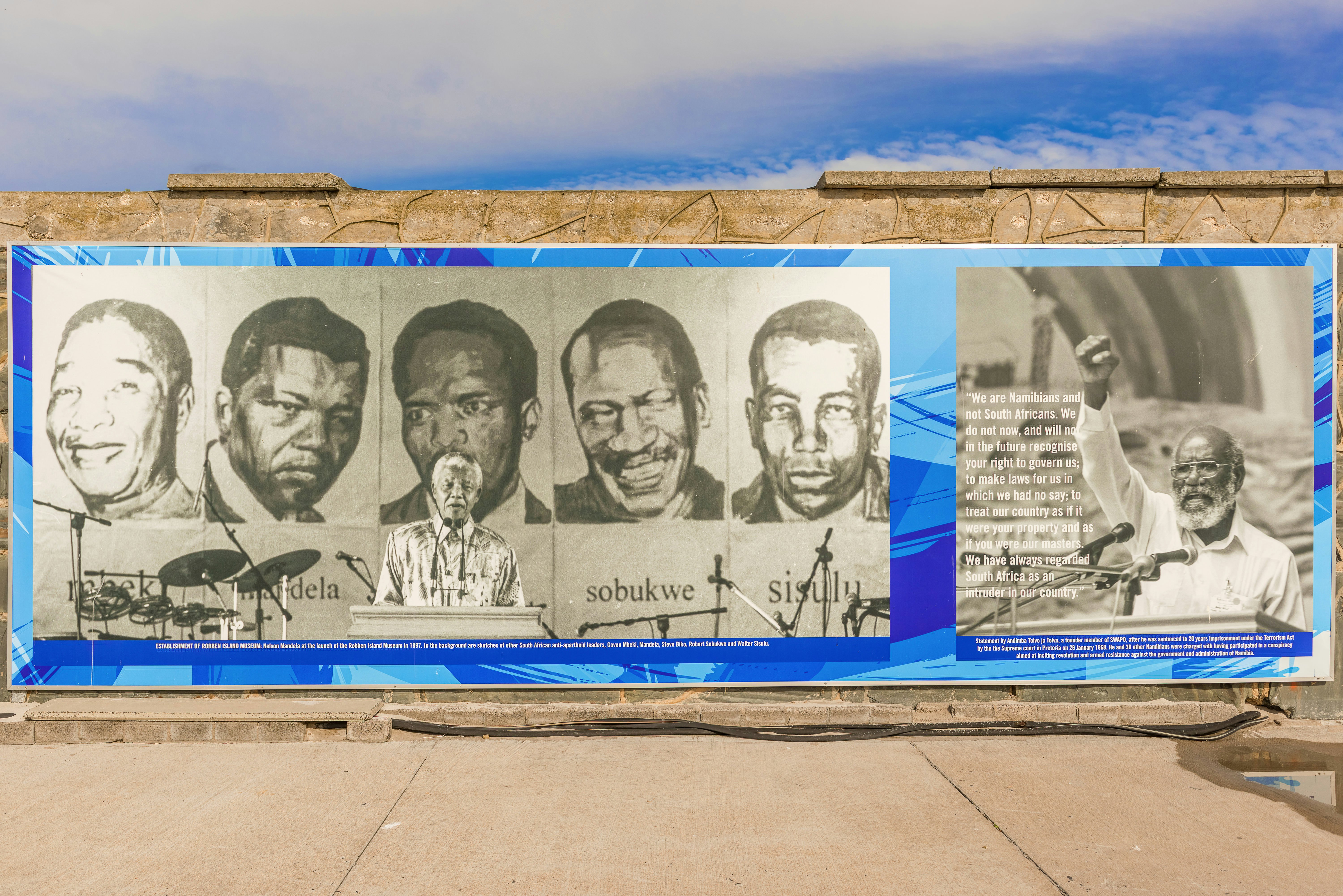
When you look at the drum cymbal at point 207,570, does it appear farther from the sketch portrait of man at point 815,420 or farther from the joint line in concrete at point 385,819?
the sketch portrait of man at point 815,420

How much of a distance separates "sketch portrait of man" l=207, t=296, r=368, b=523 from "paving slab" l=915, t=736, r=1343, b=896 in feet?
15.4

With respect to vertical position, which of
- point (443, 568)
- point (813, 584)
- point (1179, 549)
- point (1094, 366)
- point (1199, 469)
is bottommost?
point (813, 584)

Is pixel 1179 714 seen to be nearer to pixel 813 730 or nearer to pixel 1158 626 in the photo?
pixel 1158 626

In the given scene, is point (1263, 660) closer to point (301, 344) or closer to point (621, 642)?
point (621, 642)

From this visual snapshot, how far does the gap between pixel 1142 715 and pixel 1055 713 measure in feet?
2.09

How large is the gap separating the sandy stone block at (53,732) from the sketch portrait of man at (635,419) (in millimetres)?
3596

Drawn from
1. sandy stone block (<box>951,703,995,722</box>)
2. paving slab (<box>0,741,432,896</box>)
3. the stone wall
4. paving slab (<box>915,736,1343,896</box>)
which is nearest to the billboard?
the stone wall

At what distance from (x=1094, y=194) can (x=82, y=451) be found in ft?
25.3

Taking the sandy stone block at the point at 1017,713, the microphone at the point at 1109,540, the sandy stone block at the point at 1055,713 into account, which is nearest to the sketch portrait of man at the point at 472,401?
the sandy stone block at the point at 1017,713

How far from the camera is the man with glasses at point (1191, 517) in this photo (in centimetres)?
623

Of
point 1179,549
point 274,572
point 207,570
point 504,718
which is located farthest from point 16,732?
point 1179,549

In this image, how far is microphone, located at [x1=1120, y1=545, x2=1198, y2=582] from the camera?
20.5 feet

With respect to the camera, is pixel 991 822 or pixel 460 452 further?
pixel 460 452

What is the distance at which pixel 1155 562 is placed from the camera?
20.5 ft
